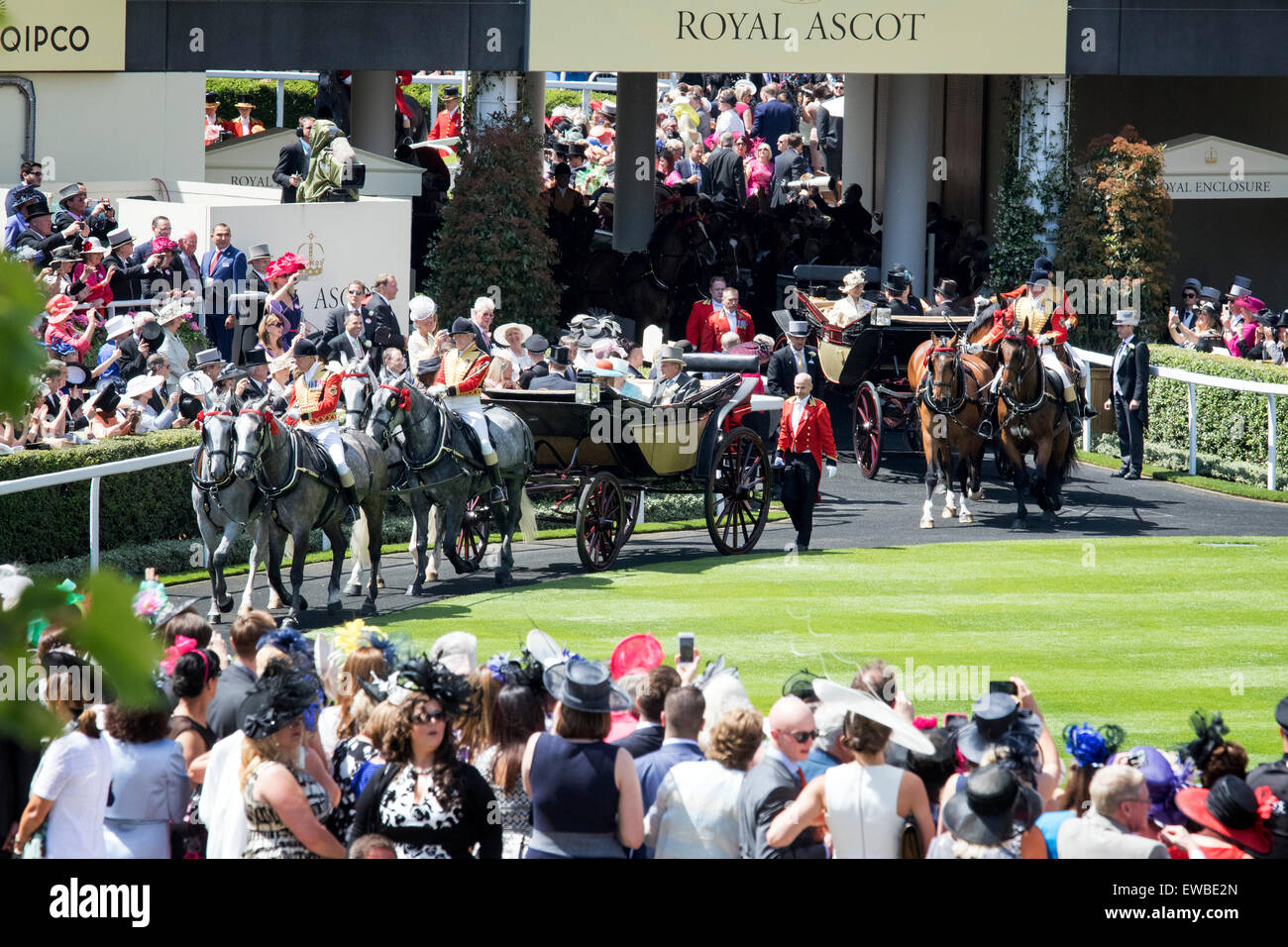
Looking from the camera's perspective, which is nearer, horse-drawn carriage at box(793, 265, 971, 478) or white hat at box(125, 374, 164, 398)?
white hat at box(125, 374, 164, 398)

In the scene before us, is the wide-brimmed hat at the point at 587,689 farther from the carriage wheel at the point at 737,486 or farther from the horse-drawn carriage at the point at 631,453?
the carriage wheel at the point at 737,486

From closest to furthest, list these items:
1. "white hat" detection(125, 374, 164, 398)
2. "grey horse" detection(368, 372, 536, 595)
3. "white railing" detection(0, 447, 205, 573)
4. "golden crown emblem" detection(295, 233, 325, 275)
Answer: "white railing" detection(0, 447, 205, 573), "grey horse" detection(368, 372, 536, 595), "white hat" detection(125, 374, 164, 398), "golden crown emblem" detection(295, 233, 325, 275)

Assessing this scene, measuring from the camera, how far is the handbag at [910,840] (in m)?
5.99

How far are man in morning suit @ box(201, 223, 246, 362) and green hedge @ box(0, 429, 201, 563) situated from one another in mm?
2932

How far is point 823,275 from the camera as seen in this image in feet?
83.2

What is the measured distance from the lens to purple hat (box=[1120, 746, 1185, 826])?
659 cm

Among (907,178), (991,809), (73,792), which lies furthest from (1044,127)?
(73,792)

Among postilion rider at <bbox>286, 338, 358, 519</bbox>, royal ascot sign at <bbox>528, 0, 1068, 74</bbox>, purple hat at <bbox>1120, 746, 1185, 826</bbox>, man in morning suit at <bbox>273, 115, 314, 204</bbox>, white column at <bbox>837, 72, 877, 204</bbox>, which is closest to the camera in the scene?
purple hat at <bbox>1120, 746, 1185, 826</bbox>

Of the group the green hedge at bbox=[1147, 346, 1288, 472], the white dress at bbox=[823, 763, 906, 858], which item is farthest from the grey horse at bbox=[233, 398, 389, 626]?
the green hedge at bbox=[1147, 346, 1288, 472]

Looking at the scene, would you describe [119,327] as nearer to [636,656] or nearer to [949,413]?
[949,413]

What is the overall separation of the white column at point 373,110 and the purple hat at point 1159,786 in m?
22.3

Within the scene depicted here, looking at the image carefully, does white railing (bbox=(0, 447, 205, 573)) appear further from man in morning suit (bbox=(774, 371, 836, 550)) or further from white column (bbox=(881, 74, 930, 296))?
white column (bbox=(881, 74, 930, 296))

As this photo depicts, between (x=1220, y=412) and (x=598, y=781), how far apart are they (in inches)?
631
